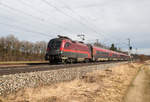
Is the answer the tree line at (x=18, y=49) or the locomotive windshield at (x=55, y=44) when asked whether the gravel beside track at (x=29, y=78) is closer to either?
the locomotive windshield at (x=55, y=44)

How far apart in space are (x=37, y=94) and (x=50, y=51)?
10593 millimetres

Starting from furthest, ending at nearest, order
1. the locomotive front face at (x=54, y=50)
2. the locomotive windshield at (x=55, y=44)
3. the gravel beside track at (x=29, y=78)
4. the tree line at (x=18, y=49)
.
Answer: the tree line at (x=18, y=49) → the locomotive windshield at (x=55, y=44) → the locomotive front face at (x=54, y=50) → the gravel beside track at (x=29, y=78)

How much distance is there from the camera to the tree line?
144ft

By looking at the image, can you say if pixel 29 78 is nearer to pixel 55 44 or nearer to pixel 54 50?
pixel 54 50

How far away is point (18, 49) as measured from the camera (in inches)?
2088

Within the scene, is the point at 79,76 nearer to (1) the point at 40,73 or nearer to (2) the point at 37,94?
(1) the point at 40,73

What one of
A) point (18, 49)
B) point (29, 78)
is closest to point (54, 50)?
point (29, 78)

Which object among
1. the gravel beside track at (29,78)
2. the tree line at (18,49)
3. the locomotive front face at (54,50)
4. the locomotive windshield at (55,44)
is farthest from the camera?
the tree line at (18,49)

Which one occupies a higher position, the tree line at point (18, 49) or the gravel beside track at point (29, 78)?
the tree line at point (18, 49)

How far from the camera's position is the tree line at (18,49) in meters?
43.9

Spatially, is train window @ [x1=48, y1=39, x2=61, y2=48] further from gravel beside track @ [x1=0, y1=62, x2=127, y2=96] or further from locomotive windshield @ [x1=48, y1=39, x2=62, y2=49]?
→ gravel beside track @ [x1=0, y1=62, x2=127, y2=96]

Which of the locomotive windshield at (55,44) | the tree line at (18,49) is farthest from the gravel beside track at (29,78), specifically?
the tree line at (18,49)

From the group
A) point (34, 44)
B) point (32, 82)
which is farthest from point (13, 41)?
point (32, 82)

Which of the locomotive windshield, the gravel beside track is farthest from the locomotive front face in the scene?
the gravel beside track
